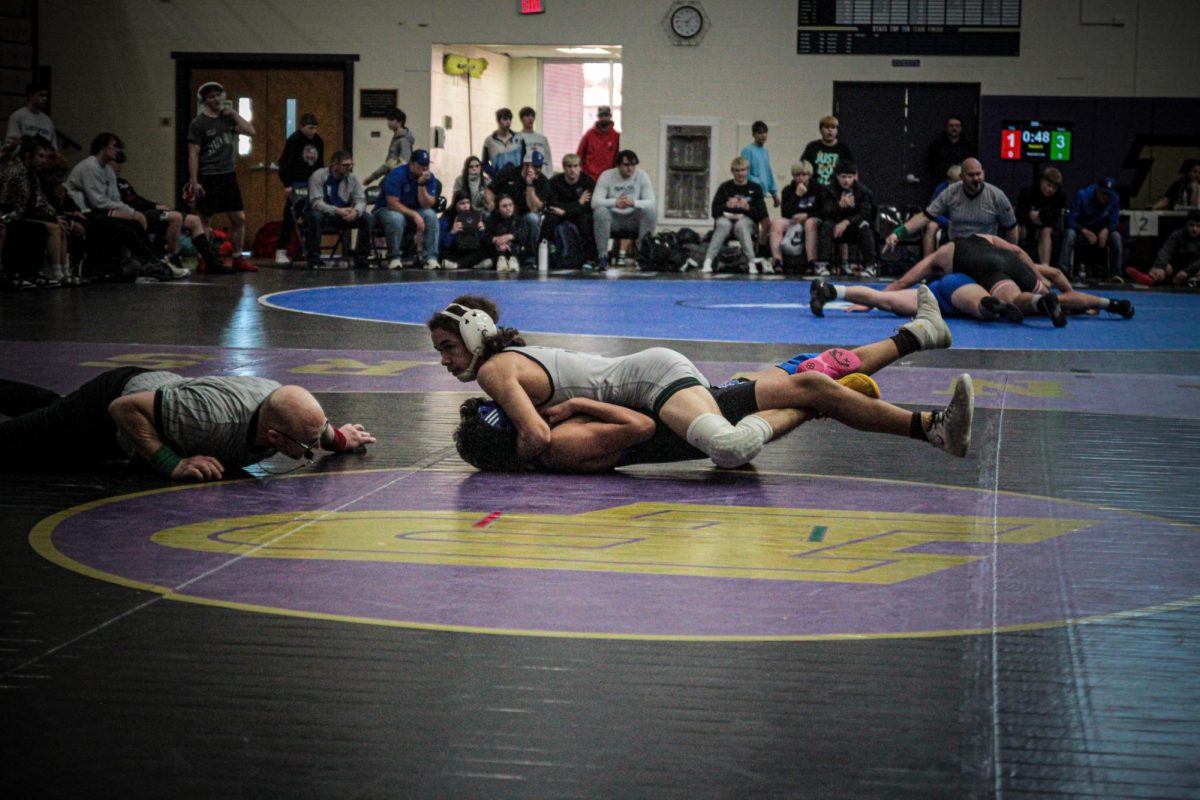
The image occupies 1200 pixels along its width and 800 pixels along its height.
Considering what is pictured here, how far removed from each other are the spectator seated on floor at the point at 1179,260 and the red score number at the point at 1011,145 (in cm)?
213

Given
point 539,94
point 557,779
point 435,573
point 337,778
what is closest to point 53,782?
point 337,778

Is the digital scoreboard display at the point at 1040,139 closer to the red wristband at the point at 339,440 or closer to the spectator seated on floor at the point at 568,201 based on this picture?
the spectator seated on floor at the point at 568,201

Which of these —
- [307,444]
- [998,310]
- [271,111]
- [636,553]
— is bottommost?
[636,553]

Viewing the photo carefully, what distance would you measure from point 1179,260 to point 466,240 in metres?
7.72

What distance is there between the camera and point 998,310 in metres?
9.66

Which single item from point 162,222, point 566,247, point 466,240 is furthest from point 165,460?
point 566,247

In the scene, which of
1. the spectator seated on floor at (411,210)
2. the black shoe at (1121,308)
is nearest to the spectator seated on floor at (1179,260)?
the black shoe at (1121,308)

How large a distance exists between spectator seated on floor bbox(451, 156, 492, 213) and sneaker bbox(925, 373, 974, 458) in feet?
39.8

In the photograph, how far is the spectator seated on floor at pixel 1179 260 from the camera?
15.7 meters

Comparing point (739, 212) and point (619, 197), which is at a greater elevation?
point (619, 197)

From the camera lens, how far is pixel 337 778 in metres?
2.06

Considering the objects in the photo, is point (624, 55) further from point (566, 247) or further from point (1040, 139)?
point (1040, 139)

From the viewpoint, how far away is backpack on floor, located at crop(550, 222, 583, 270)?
16.3 meters

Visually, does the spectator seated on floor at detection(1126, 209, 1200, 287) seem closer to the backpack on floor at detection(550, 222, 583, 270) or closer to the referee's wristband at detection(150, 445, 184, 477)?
the backpack on floor at detection(550, 222, 583, 270)
